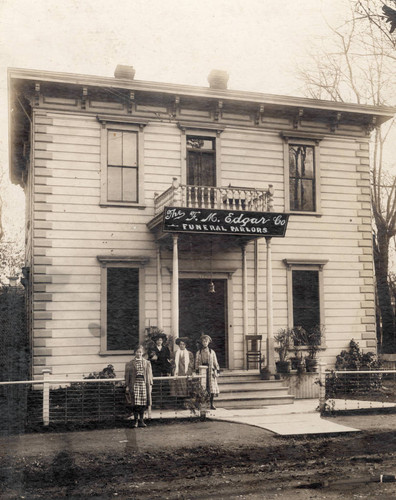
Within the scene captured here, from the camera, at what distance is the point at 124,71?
1742 cm

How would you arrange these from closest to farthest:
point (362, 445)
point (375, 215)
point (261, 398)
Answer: point (362, 445), point (261, 398), point (375, 215)

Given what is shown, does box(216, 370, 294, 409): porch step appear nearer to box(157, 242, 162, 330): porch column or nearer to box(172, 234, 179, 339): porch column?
box(172, 234, 179, 339): porch column

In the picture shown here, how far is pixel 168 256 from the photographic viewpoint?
664 inches

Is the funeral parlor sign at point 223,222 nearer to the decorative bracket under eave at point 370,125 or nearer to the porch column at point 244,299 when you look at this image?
the porch column at point 244,299

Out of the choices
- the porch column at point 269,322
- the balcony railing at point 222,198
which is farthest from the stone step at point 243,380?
the balcony railing at point 222,198

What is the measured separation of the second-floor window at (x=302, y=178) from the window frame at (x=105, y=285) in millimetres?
5043

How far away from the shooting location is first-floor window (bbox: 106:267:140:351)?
16.2 meters

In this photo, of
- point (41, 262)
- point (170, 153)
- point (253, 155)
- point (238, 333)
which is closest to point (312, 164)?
point (253, 155)

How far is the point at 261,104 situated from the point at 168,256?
517cm

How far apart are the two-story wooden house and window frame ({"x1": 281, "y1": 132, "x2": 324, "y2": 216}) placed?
4cm

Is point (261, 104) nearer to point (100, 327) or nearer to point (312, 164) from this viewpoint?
point (312, 164)

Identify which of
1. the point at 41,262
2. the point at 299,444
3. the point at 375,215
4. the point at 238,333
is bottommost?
the point at 299,444

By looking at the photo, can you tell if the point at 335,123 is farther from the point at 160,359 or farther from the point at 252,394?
the point at 160,359

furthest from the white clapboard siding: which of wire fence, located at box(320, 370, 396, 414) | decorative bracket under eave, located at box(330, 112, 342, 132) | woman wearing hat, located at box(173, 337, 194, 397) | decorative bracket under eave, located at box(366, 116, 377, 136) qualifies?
woman wearing hat, located at box(173, 337, 194, 397)
